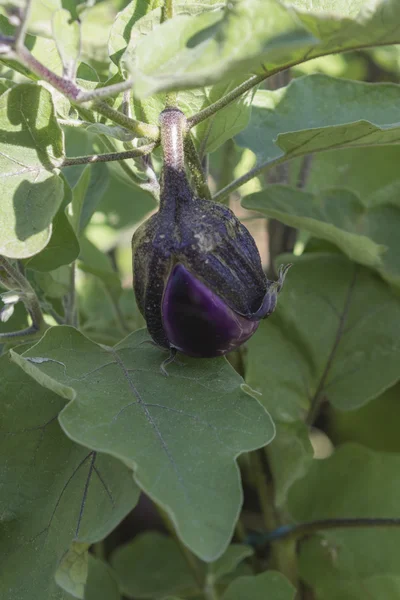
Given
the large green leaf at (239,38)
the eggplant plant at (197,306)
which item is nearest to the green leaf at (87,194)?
the eggplant plant at (197,306)

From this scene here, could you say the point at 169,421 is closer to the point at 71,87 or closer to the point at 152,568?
the point at 71,87

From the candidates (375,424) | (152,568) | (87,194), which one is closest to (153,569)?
(152,568)

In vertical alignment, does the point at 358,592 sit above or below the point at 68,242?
below

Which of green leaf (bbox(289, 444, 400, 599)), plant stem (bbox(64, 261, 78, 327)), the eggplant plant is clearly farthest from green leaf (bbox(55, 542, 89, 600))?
green leaf (bbox(289, 444, 400, 599))

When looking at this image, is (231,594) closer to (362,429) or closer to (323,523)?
(323,523)

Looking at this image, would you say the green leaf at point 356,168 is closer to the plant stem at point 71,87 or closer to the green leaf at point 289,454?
the green leaf at point 289,454

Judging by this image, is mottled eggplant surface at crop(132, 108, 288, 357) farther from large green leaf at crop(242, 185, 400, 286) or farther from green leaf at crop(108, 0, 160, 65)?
large green leaf at crop(242, 185, 400, 286)

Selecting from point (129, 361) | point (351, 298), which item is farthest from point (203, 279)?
point (351, 298)
